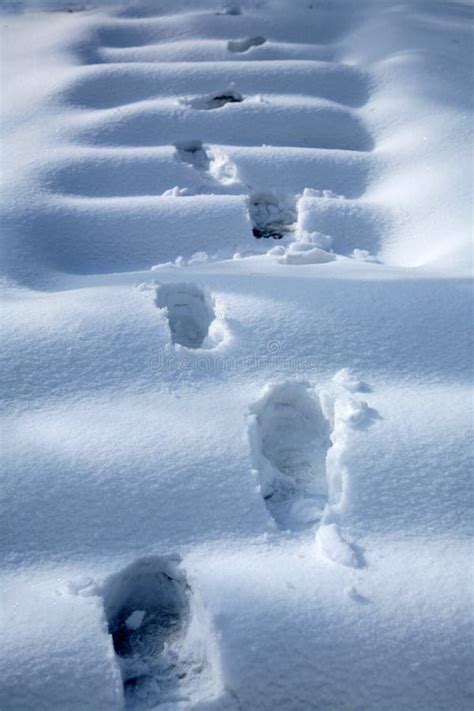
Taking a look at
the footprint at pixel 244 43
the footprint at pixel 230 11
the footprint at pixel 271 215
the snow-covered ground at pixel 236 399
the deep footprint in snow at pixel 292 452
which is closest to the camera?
the snow-covered ground at pixel 236 399

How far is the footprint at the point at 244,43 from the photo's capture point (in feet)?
12.9

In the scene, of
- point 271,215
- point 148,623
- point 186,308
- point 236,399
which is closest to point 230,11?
point 271,215

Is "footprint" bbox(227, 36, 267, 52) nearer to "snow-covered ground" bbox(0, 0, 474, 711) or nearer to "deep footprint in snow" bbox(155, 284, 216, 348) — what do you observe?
"snow-covered ground" bbox(0, 0, 474, 711)

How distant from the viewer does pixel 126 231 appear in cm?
257

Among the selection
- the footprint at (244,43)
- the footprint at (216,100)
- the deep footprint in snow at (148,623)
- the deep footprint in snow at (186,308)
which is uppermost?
the footprint at (244,43)

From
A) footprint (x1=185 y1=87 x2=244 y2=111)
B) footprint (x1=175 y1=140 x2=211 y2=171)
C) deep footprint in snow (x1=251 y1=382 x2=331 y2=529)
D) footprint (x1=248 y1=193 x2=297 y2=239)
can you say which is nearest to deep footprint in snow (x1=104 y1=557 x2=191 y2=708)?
deep footprint in snow (x1=251 y1=382 x2=331 y2=529)

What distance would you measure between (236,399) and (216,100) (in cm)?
211

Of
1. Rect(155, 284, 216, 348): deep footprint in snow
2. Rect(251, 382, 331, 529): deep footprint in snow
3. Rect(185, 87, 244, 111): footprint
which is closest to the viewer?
Rect(251, 382, 331, 529): deep footprint in snow

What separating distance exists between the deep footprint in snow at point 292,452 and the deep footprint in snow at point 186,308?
0.39 meters

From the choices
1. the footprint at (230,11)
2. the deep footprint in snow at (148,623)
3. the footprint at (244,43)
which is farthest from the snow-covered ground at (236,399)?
the footprint at (230,11)

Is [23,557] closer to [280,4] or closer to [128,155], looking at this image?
[128,155]

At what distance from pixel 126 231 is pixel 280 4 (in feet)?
8.23

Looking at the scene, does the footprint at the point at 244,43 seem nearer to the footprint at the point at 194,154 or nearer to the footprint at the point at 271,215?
the footprint at the point at 194,154

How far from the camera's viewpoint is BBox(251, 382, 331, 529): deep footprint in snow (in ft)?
5.49
